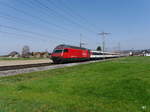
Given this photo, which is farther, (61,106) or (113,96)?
(113,96)

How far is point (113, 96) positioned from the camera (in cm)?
720

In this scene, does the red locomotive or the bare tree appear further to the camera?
the bare tree

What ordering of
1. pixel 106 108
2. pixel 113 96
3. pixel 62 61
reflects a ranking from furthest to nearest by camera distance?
pixel 62 61
pixel 113 96
pixel 106 108

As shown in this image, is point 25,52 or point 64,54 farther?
point 25,52

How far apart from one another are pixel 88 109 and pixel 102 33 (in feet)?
191

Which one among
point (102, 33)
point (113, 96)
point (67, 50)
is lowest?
point (113, 96)

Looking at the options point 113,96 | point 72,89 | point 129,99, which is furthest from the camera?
point 72,89

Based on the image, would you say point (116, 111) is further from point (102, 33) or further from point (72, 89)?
point (102, 33)

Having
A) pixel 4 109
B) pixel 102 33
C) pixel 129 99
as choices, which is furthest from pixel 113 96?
pixel 102 33

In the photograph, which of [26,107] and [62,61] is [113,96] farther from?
[62,61]

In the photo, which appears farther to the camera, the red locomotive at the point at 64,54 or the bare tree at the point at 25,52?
the bare tree at the point at 25,52

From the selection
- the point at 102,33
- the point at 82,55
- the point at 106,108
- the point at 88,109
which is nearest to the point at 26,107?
the point at 88,109

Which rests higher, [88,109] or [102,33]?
[102,33]

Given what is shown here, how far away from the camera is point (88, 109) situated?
5.04 meters
